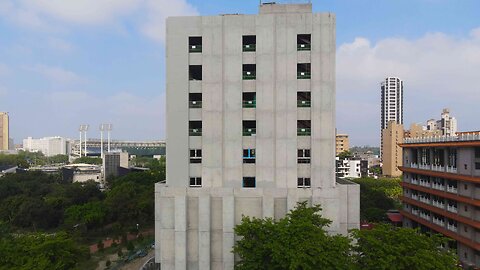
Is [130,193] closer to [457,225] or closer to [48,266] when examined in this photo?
[48,266]

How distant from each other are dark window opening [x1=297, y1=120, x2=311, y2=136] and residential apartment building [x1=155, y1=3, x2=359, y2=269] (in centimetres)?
10

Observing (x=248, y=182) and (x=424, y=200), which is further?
(x=424, y=200)

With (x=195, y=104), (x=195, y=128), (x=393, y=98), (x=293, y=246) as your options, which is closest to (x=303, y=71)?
(x=195, y=104)

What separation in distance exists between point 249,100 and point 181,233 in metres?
14.2

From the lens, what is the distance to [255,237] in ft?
81.8

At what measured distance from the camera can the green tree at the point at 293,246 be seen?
22312 millimetres

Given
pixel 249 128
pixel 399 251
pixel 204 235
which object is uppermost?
pixel 249 128

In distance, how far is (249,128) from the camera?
101 feet

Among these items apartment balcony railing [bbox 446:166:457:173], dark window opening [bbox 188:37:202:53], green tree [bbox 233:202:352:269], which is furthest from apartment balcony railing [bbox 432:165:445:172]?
dark window opening [bbox 188:37:202:53]

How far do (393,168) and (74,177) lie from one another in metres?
127

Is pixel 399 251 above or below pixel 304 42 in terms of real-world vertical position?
below

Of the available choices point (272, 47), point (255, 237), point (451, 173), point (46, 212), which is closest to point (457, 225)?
point (451, 173)

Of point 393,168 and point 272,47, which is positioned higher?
point 272,47

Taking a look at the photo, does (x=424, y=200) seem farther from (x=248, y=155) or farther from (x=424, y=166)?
(x=248, y=155)
